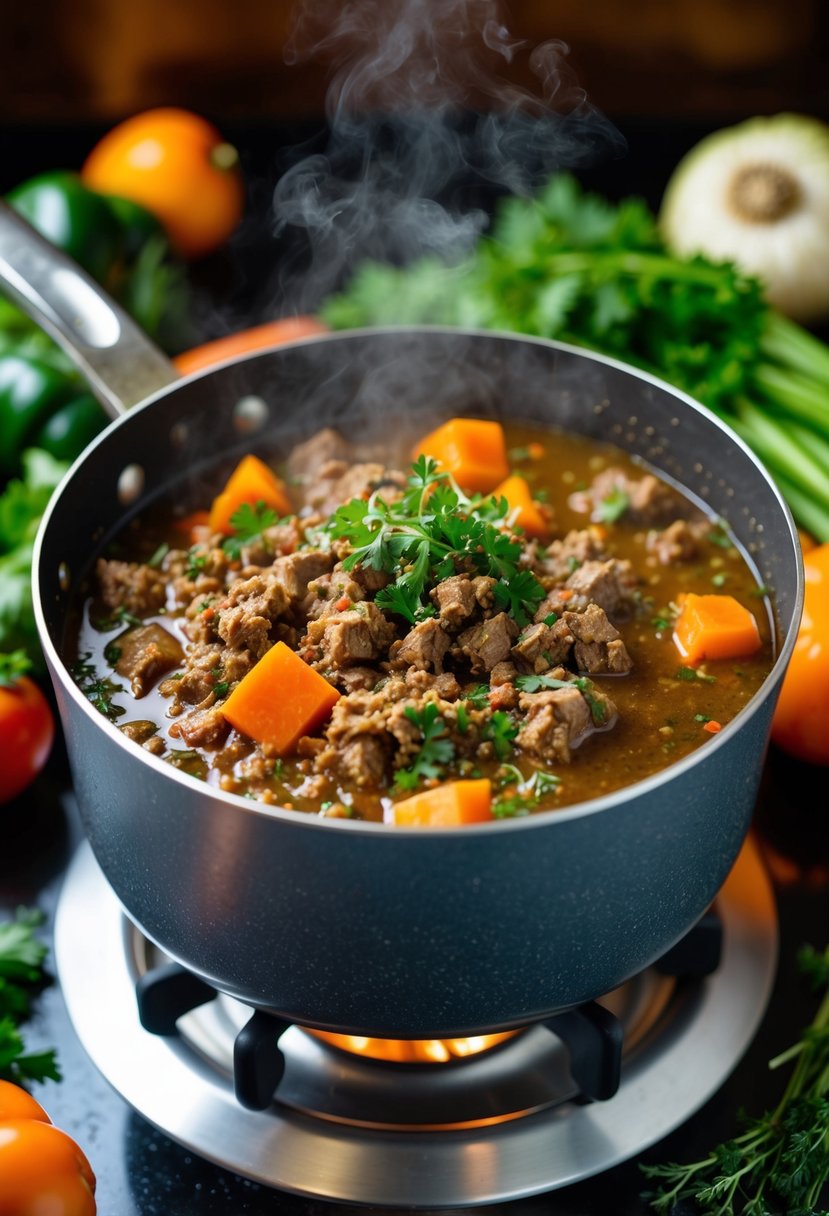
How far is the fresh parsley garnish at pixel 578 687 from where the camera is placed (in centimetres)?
221

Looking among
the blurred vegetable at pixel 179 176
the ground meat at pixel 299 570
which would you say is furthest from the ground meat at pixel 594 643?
the blurred vegetable at pixel 179 176

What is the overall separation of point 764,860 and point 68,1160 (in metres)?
1.54

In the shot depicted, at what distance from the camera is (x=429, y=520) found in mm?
2307

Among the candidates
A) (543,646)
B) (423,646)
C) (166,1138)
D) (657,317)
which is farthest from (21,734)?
(657,317)

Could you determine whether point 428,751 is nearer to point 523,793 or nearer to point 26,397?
point 523,793

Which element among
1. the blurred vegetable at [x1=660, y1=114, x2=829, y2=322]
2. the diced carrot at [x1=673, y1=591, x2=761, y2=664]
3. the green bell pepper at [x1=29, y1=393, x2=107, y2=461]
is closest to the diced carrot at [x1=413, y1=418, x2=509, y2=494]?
the diced carrot at [x1=673, y1=591, x2=761, y2=664]

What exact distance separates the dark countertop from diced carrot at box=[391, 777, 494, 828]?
694 millimetres

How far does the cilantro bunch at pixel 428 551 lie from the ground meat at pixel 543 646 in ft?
0.17

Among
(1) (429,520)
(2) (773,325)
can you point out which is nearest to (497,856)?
(1) (429,520)

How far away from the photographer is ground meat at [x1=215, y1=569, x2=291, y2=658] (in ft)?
7.47

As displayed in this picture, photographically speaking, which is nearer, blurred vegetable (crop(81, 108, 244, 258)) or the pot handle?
the pot handle

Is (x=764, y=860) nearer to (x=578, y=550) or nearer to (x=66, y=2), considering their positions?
(x=578, y=550)

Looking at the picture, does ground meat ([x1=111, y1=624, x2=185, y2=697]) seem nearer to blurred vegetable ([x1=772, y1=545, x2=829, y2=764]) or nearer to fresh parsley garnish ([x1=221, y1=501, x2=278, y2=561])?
fresh parsley garnish ([x1=221, y1=501, x2=278, y2=561])

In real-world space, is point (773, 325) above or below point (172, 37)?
below
